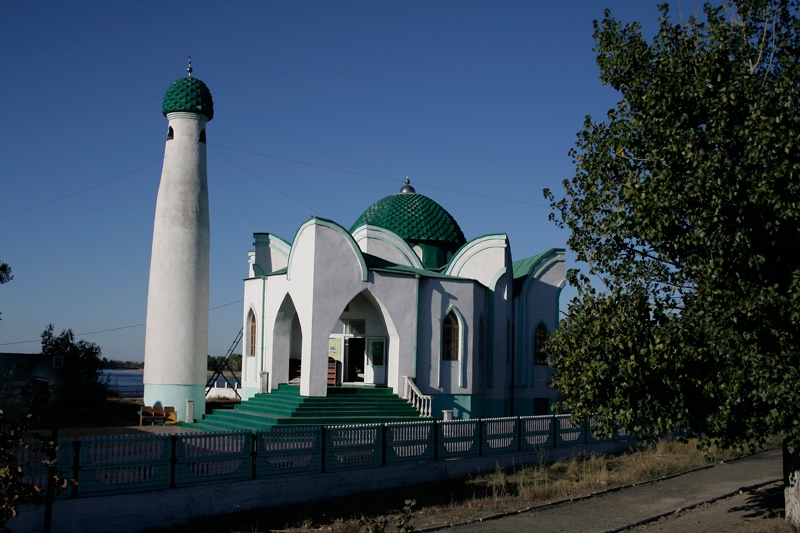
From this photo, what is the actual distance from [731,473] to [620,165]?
30.9ft

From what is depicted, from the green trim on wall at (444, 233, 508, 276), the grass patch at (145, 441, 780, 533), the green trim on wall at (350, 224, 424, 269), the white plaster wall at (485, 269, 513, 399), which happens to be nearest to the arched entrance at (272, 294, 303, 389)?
the green trim on wall at (350, 224, 424, 269)

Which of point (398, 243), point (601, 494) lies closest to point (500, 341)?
point (398, 243)

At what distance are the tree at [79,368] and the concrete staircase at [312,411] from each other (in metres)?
9.79

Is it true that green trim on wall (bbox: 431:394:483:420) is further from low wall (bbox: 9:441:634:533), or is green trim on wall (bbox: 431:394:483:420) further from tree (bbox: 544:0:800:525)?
tree (bbox: 544:0:800:525)

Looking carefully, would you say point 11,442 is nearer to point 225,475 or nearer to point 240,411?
point 225,475

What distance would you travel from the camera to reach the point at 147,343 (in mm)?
18453

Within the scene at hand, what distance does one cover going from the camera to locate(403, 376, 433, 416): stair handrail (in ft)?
56.3

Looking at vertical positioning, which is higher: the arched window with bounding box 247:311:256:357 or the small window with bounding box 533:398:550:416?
the arched window with bounding box 247:311:256:357

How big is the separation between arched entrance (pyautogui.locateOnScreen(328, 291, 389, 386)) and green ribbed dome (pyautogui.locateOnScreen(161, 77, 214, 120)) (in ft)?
23.5

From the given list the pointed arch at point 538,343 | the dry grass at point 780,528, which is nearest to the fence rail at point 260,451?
the dry grass at point 780,528

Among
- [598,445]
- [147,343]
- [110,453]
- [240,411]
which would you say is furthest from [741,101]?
[147,343]

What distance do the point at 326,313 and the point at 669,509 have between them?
8.80 m

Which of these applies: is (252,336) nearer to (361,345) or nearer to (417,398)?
(361,345)

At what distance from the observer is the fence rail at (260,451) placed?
31.6 ft
